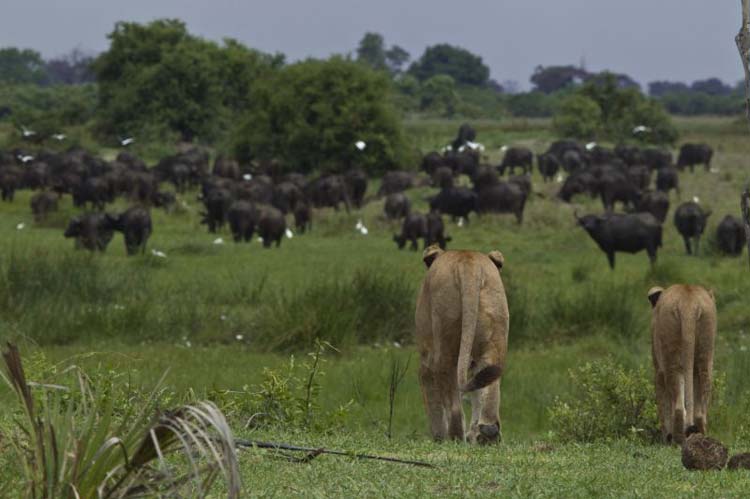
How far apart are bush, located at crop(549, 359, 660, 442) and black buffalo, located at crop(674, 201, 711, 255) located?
61.5ft

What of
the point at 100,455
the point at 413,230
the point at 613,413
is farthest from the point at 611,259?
the point at 100,455

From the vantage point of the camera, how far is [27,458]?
5.52 m

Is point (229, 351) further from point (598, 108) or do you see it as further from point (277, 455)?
point (598, 108)

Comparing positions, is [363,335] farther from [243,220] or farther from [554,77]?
[554,77]

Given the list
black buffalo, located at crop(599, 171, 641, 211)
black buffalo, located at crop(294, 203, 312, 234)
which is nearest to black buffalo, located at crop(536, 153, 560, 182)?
black buffalo, located at crop(599, 171, 641, 211)

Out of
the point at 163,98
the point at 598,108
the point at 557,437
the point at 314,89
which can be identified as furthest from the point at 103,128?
the point at 557,437

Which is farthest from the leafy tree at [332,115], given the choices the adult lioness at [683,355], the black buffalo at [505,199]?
the adult lioness at [683,355]

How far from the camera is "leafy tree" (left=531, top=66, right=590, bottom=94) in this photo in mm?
172625

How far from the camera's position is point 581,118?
193 feet

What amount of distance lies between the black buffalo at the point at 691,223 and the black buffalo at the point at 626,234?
1.76 m

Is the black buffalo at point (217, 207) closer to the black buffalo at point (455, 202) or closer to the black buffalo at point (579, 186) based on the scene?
the black buffalo at point (455, 202)

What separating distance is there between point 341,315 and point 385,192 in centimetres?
2391

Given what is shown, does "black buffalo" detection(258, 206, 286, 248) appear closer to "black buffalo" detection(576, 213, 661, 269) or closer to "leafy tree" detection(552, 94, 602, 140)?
"black buffalo" detection(576, 213, 661, 269)

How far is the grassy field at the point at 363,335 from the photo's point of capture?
7.05 m
